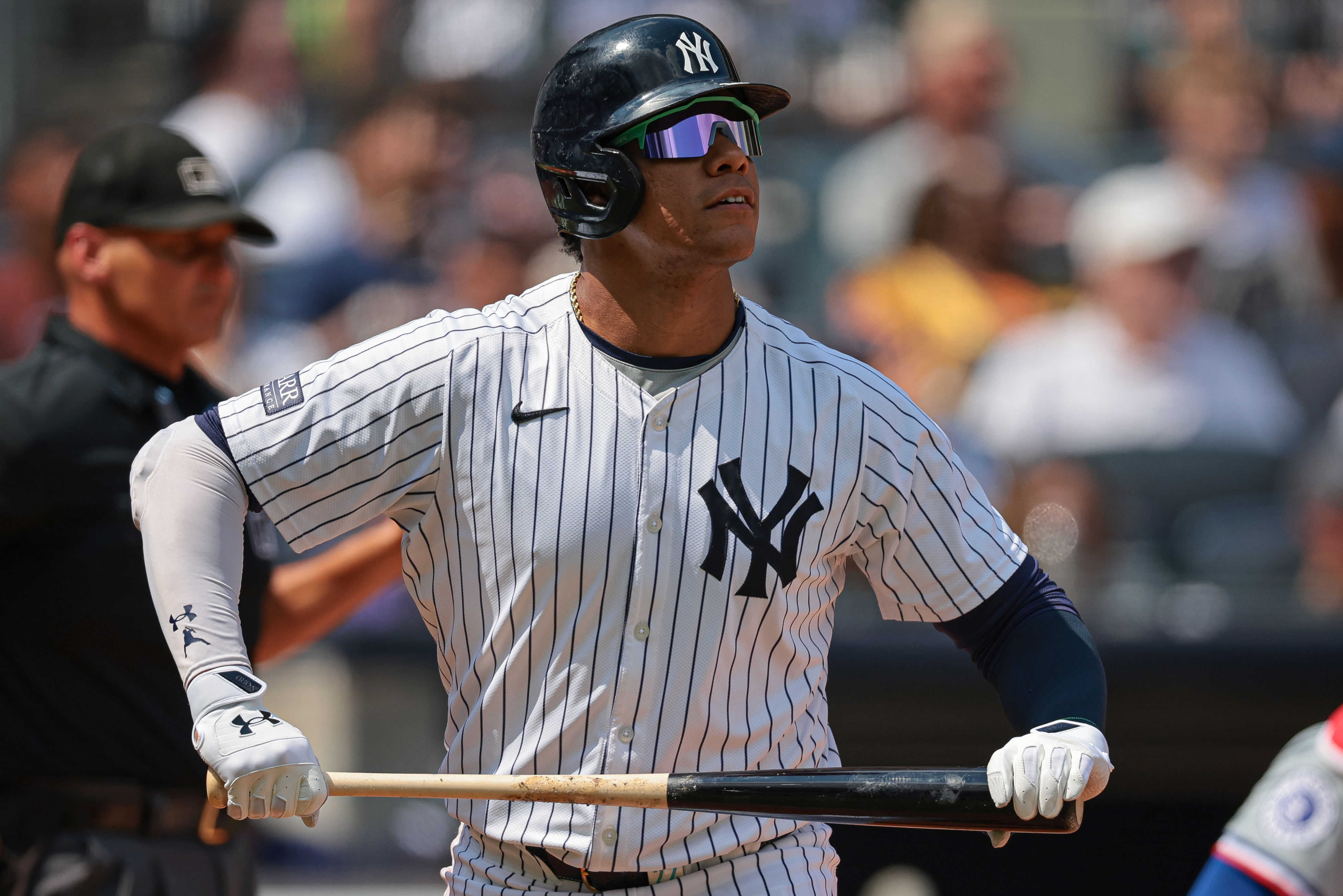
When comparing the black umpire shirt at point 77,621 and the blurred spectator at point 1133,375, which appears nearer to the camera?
the black umpire shirt at point 77,621

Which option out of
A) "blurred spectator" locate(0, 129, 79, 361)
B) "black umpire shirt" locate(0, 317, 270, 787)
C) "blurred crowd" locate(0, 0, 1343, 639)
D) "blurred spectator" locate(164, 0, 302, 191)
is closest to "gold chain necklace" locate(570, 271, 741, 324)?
"black umpire shirt" locate(0, 317, 270, 787)

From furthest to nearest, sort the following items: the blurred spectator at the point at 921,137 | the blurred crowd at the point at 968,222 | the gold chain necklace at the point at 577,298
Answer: the blurred spectator at the point at 921,137
the blurred crowd at the point at 968,222
the gold chain necklace at the point at 577,298

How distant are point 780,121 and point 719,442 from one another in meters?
5.81

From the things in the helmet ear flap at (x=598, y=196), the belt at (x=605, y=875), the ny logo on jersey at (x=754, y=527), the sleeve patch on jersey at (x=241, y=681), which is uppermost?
the helmet ear flap at (x=598, y=196)

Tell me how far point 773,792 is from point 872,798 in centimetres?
15

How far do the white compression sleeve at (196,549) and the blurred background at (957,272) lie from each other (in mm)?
1513

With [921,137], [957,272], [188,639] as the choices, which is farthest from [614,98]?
[921,137]

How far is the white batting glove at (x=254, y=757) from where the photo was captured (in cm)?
216

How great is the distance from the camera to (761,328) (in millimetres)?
2576

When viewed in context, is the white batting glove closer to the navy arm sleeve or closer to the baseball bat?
the baseball bat

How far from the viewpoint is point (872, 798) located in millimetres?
2301

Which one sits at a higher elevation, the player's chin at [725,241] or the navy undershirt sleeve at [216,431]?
the player's chin at [725,241]

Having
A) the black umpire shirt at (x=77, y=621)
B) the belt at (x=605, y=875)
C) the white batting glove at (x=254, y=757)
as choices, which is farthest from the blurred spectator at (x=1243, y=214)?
the white batting glove at (x=254, y=757)

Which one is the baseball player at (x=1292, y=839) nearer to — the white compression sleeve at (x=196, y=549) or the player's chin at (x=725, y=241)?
the player's chin at (x=725, y=241)
